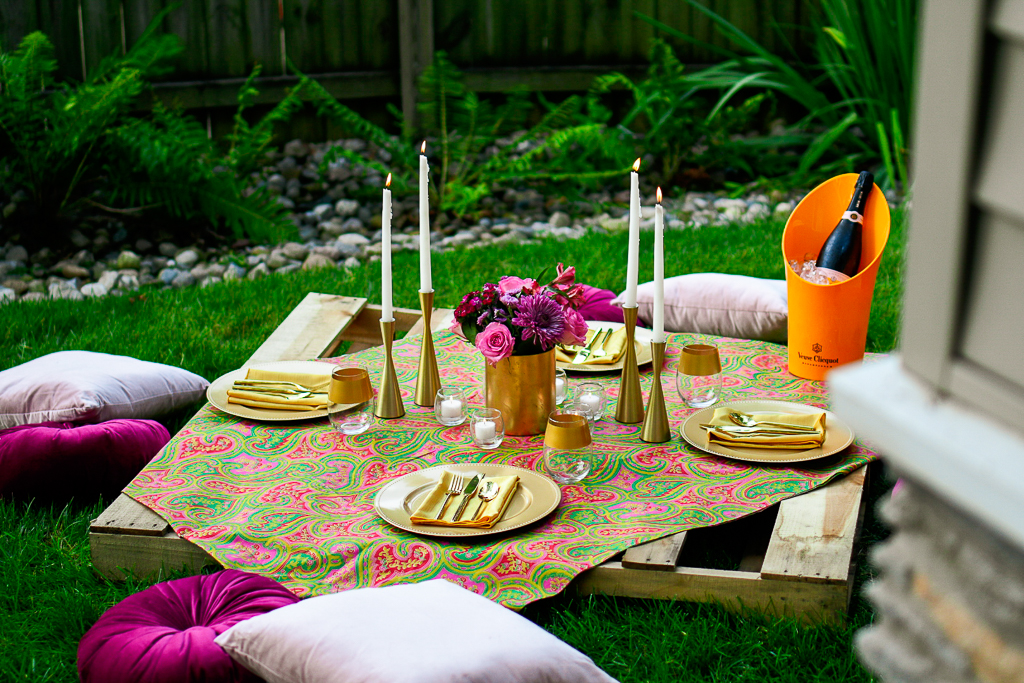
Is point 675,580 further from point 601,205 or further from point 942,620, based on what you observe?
point 601,205

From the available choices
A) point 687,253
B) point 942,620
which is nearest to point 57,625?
point 942,620

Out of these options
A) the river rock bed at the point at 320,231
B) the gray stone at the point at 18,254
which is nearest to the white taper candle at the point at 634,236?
the river rock bed at the point at 320,231

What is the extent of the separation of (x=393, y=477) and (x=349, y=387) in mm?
247

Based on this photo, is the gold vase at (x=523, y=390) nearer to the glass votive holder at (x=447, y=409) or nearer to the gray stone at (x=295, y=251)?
the glass votive holder at (x=447, y=409)

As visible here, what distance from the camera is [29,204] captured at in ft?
16.9

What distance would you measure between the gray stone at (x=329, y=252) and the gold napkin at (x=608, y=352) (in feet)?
8.25

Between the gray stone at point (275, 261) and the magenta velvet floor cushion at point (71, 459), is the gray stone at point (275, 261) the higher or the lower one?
the higher one

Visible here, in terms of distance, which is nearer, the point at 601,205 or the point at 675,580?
the point at 675,580

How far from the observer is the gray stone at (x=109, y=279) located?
4.69m

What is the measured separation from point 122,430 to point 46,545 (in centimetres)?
35

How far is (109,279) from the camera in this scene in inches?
188

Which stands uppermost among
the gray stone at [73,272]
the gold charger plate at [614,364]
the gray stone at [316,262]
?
the gold charger plate at [614,364]

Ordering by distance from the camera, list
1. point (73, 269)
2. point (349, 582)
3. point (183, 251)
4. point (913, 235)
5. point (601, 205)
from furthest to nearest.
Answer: point (601, 205)
point (183, 251)
point (73, 269)
point (349, 582)
point (913, 235)

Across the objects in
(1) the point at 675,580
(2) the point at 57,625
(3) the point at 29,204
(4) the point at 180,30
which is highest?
(4) the point at 180,30
